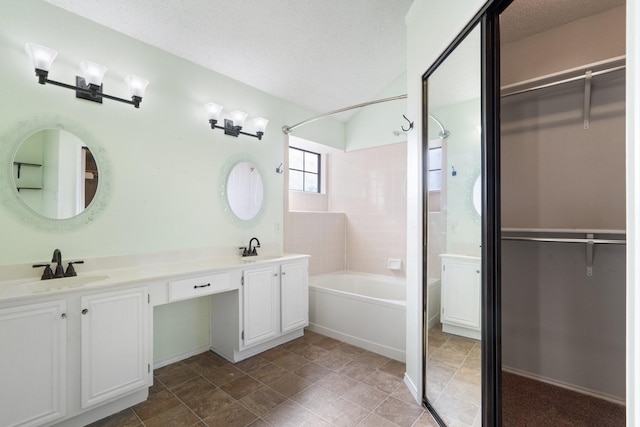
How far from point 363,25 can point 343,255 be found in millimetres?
2909

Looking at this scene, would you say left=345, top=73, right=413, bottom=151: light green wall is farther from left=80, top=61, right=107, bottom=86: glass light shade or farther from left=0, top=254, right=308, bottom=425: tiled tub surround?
left=80, top=61, right=107, bottom=86: glass light shade

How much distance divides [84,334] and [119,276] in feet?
1.29

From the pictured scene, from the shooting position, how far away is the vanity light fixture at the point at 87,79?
5.64ft

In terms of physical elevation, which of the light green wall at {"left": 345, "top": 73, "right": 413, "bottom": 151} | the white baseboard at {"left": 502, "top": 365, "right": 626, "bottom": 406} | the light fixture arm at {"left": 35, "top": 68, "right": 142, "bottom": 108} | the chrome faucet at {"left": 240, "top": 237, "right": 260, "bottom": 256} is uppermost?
the light green wall at {"left": 345, "top": 73, "right": 413, "bottom": 151}

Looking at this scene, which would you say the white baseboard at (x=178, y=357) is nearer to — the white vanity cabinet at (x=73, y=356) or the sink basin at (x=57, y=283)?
the white vanity cabinet at (x=73, y=356)

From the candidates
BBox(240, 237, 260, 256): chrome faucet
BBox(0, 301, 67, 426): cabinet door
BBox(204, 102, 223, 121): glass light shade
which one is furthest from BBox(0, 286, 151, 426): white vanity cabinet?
BBox(204, 102, 223, 121): glass light shade

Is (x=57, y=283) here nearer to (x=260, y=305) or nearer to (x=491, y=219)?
(x=260, y=305)

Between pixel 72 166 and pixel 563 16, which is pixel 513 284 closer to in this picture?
pixel 563 16

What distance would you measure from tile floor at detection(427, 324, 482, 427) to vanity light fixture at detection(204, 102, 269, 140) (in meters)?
2.41

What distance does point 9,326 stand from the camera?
4.69 ft

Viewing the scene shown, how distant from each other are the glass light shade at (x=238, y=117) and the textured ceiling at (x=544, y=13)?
2226mm

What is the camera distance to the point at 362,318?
279 centimetres

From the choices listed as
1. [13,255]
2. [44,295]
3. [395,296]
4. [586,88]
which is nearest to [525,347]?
[395,296]

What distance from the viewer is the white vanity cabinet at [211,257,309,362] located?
97.3 inches
